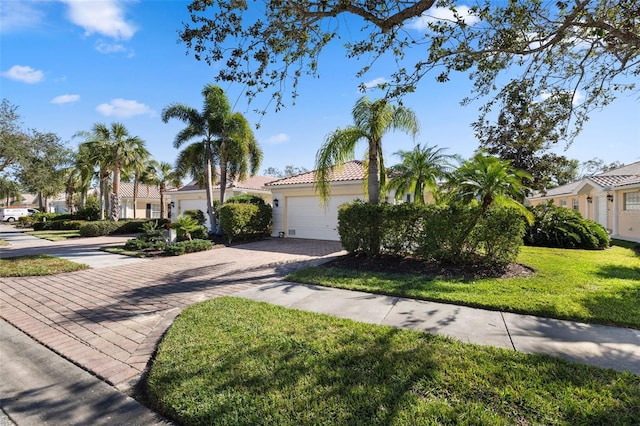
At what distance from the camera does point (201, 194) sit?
23.3 meters

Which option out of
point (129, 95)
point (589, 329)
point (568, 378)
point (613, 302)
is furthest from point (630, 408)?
point (129, 95)

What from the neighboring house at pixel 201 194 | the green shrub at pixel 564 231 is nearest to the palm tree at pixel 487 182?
the green shrub at pixel 564 231

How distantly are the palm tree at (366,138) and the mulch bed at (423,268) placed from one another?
200 cm

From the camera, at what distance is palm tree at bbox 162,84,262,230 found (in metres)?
17.6

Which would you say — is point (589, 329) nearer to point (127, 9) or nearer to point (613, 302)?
point (613, 302)

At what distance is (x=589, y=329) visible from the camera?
436 centimetres

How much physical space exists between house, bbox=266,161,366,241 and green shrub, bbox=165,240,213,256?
507 centimetres

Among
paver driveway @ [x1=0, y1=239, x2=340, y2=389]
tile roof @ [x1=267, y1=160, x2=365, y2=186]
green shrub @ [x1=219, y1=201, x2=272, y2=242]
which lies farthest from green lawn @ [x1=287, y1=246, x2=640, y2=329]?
green shrub @ [x1=219, y1=201, x2=272, y2=242]

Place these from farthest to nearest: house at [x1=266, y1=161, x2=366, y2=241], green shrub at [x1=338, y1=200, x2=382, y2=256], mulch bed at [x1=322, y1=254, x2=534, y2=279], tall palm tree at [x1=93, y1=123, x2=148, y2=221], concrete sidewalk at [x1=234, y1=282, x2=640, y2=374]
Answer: tall palm tree at [x1=93, y1=123, x2=148, y2=221]
house at [x1=266, y1=161, x2=366, y2=241]
green shrub at [x1=338, y1=200, x2=382, y2=256]
mulch bed at [x1=322, y1=254, x2=534, y2=279]
concrete sidewalk at [x1=234, y1=282, x2=640, y2=374]

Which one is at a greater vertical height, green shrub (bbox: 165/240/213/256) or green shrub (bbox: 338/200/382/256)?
green shrub (bbox: 338/200/382/256)

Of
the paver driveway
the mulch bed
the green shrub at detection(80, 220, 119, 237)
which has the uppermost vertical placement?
the green shrub at detection(80, 220, 119, 237)

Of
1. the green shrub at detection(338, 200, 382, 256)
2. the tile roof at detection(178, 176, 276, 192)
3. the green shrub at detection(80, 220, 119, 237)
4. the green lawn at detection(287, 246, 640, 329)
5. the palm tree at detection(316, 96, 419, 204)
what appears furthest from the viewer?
the tile roof at detection(178, 176, 276, 192)

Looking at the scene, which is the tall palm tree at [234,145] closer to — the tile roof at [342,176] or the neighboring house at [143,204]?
the tile roof at [342,176]

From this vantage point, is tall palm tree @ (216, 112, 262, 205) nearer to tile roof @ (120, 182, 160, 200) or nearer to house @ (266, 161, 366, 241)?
house @ (266, 161, 366, 241)
